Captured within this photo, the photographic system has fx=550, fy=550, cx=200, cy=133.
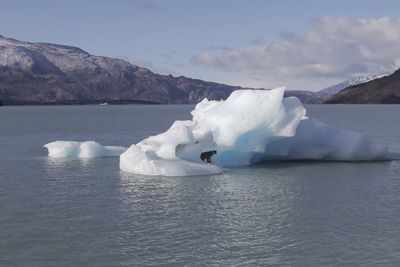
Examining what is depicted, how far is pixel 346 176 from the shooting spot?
29641 mm

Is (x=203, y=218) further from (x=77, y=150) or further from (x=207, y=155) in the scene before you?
(x=77, y=150)

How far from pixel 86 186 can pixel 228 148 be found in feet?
30.5

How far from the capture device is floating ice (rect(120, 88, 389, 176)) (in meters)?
30.5

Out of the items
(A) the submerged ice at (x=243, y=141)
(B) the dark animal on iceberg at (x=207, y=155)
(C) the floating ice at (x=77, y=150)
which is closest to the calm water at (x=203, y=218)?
(A) the submerged ice at (x=243, y=141)

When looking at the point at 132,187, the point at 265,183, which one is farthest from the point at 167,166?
the point at 265,183

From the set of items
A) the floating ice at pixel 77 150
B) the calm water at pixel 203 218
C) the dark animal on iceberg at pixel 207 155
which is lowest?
the calm water at pixel 203 218

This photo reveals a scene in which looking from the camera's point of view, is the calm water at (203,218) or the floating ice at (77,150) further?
the floating ice at (77,150)

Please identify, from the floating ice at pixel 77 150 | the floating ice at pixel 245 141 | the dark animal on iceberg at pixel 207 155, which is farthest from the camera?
the floating ice at pixel 77 150

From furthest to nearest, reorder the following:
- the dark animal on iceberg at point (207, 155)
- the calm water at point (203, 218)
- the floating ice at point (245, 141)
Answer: the dark animal on iceberg at point (207, 155) → the floating ice at point (245, 141) → the calm water at point (203, 218)

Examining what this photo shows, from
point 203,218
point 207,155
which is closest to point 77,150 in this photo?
point 207,155

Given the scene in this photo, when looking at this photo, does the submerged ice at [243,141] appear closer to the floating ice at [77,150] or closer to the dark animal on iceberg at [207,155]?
the dark animal on iceberg at [207,155]

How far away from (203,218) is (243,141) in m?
13.7

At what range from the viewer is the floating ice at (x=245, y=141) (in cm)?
3050

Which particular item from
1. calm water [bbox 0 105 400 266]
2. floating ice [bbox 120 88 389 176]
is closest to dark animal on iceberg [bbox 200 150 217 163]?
floating ice [bbox 120 88 389 176]
